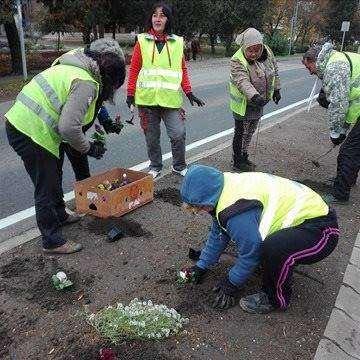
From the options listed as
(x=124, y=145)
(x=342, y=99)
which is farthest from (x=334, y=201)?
(x=124, y=145)

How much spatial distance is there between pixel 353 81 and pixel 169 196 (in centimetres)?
219

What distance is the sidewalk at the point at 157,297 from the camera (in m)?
2.71

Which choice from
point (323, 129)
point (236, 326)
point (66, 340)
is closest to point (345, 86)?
point (236, 326)

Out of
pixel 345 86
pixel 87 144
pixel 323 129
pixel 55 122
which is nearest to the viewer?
pixel 55 122

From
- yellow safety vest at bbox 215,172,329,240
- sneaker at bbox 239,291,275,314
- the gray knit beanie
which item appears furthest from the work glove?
the gray knit beanie

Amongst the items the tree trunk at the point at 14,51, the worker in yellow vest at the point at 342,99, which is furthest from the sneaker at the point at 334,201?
the tree trunk at the point at 14,51

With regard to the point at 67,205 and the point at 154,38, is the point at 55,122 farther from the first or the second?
the point at 154,38

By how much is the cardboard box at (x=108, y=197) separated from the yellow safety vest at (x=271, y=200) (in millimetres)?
1628

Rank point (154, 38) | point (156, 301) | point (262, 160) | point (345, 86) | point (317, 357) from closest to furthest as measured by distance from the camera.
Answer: point (317, 357) → point (156, 301) → point (345, 86) → point (154, 38) → point (262, 160)

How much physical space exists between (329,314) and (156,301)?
1.16 metres

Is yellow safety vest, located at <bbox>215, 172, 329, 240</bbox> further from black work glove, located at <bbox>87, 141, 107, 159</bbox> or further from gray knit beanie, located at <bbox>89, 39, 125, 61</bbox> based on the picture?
black work glove, located at <bbox>87, 141, 107, 159</bbox>

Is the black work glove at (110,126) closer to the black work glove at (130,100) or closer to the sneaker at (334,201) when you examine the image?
the black work glove at (130,100)

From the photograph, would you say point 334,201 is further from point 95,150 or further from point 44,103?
point 44,103

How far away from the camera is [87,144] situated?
3.53 m
